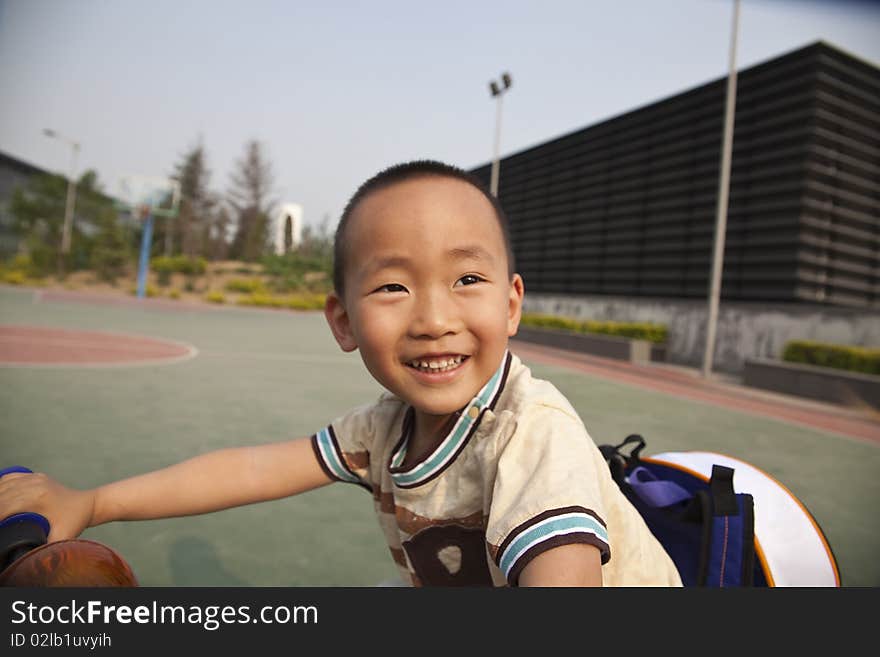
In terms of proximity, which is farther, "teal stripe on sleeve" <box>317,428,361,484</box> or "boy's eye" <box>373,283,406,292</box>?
"teal stripe on sleeve" <box>317,428,361,484</box>

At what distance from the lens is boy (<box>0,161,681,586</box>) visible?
2.35ft

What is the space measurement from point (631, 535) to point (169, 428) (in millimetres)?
3282

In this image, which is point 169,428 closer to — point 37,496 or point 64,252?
point 37,496

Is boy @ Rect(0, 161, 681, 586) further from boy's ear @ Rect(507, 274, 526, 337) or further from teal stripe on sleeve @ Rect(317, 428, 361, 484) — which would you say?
teal stripe on sleeve @ Rect(317, 428, 361, 484)

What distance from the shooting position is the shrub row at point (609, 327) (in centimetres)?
1246

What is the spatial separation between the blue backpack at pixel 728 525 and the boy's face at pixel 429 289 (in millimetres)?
393

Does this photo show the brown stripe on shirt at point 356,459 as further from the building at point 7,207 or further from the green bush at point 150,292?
the building at point 7,207

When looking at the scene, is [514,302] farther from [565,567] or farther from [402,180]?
[565,567]

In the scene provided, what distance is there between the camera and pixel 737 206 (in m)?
11.5

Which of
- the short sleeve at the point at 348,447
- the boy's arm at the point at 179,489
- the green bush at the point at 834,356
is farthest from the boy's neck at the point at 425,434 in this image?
the green bush at the point at 834,356

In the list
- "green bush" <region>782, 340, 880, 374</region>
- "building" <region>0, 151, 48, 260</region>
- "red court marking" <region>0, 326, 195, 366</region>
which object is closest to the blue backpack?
"red court marking" <region>0, 326, 195, 366</region>

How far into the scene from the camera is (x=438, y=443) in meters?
0.94

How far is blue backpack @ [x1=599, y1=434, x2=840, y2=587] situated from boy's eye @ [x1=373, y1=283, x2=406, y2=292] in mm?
523

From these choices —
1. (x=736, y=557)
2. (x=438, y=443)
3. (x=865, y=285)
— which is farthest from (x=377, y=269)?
(x=865, y=285)
